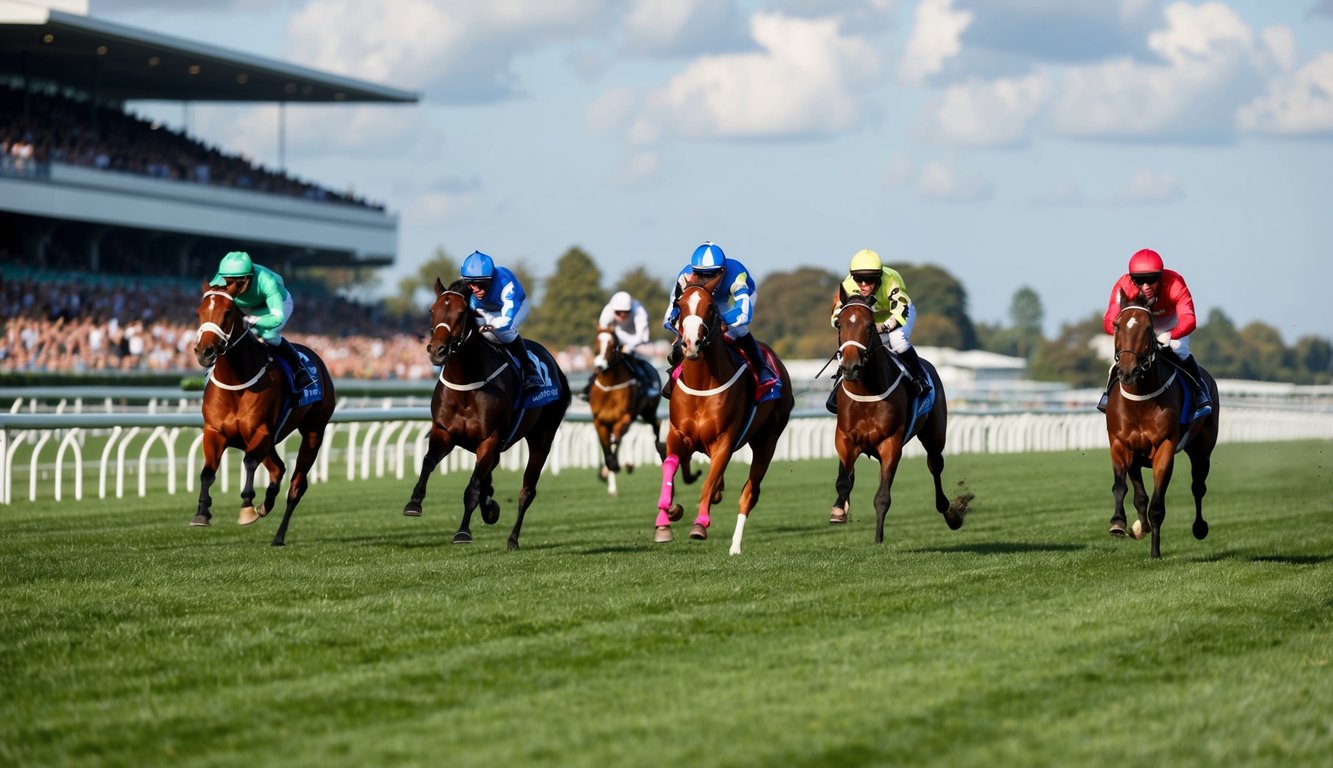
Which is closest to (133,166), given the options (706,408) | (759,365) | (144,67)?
(144,67)

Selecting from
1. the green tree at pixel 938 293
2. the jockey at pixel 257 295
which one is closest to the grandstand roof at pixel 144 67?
the jockey at pixel 257 295

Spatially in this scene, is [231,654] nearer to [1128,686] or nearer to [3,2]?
[1128,686]

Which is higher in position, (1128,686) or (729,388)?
(729,388)

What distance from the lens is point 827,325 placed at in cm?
7306

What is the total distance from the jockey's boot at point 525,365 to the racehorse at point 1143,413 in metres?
3.41

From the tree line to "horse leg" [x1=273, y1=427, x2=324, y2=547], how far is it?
37906 mm

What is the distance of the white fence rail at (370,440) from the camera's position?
15.5m

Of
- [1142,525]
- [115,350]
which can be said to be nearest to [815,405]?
[115,350]

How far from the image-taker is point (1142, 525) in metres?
10.3

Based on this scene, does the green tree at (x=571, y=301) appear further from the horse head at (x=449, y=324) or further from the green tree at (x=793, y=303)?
the horse head at (x=449, y=324)

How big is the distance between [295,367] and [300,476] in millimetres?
716

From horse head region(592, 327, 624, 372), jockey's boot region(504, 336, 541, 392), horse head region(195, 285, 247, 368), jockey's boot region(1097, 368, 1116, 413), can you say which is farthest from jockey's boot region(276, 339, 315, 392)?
horse head region(592, 327, 624, 372)

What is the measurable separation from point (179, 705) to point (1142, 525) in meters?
6.67

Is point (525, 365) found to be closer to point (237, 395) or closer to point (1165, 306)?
point (237, 395)
